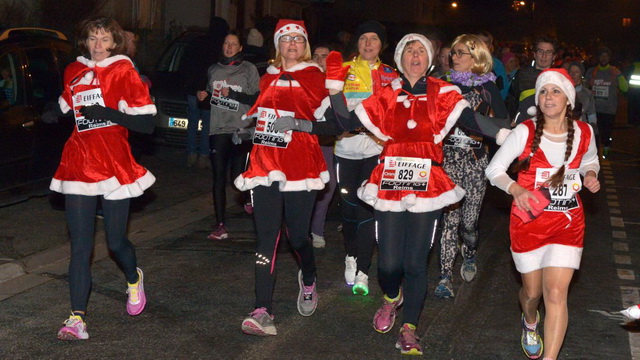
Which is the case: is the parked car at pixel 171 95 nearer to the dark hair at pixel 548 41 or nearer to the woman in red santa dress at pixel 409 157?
the dark hair at pixel 548 41

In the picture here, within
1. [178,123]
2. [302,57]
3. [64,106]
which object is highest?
[302,57]

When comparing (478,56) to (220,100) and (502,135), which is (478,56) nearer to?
(502,135)

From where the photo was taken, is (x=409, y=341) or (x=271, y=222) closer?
(x=409, y=341)

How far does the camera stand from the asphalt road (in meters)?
6.41

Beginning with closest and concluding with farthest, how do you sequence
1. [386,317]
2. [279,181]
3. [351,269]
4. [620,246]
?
[279,181] → [386,317] → [351,269] → [620,246]

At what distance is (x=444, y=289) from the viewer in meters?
7.85

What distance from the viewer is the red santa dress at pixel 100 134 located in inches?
249

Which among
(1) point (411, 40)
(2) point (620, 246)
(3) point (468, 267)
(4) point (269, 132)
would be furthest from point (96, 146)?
(2) point (620, 246)

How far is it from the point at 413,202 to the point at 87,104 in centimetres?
224

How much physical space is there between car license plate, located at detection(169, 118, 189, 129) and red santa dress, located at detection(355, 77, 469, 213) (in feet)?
29.4

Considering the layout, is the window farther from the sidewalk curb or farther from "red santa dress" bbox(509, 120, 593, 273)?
"red santa dress" bbox(509, 120, 593, 273)

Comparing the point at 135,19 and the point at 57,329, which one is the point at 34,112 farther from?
the point at 135,19

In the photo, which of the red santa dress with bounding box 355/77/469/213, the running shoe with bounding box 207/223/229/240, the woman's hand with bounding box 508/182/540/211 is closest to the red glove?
the red santa dress with bounding box 355/77/469/213

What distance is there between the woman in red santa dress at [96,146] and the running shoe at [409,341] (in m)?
2.01
